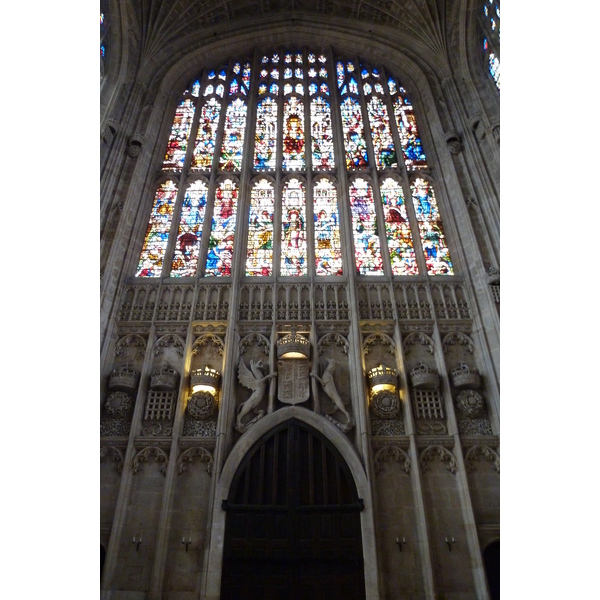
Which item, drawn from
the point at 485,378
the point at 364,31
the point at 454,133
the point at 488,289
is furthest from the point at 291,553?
the point at 364,31

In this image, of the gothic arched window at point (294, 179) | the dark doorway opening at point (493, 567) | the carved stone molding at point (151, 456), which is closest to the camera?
the dark doorway opening at point (493, 567)

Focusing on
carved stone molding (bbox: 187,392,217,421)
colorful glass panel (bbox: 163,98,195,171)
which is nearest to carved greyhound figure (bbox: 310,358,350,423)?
carved stone molding (bbox: 187,392,217,421)

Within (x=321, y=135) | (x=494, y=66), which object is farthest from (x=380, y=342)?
(x=494, y=66)

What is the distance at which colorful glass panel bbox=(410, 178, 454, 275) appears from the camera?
43.0 ft

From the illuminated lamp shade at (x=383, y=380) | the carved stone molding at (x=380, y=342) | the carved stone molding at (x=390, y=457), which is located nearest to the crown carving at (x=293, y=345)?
the carved stone molding at (x=380, y=342)

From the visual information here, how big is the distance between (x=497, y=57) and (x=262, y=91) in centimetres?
784

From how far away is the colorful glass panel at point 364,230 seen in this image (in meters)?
13.1

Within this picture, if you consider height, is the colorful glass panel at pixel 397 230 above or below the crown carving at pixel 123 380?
above

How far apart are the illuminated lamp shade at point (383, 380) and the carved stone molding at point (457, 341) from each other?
5.31 ft

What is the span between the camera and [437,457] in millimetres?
10117

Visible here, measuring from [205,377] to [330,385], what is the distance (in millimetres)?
2714

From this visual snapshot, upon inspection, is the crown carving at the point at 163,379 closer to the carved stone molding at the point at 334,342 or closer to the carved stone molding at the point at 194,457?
the carved stone molding at the point at 194,457

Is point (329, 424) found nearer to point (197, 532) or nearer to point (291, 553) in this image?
point (291, 553)

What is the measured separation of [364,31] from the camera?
1853 centimetres
